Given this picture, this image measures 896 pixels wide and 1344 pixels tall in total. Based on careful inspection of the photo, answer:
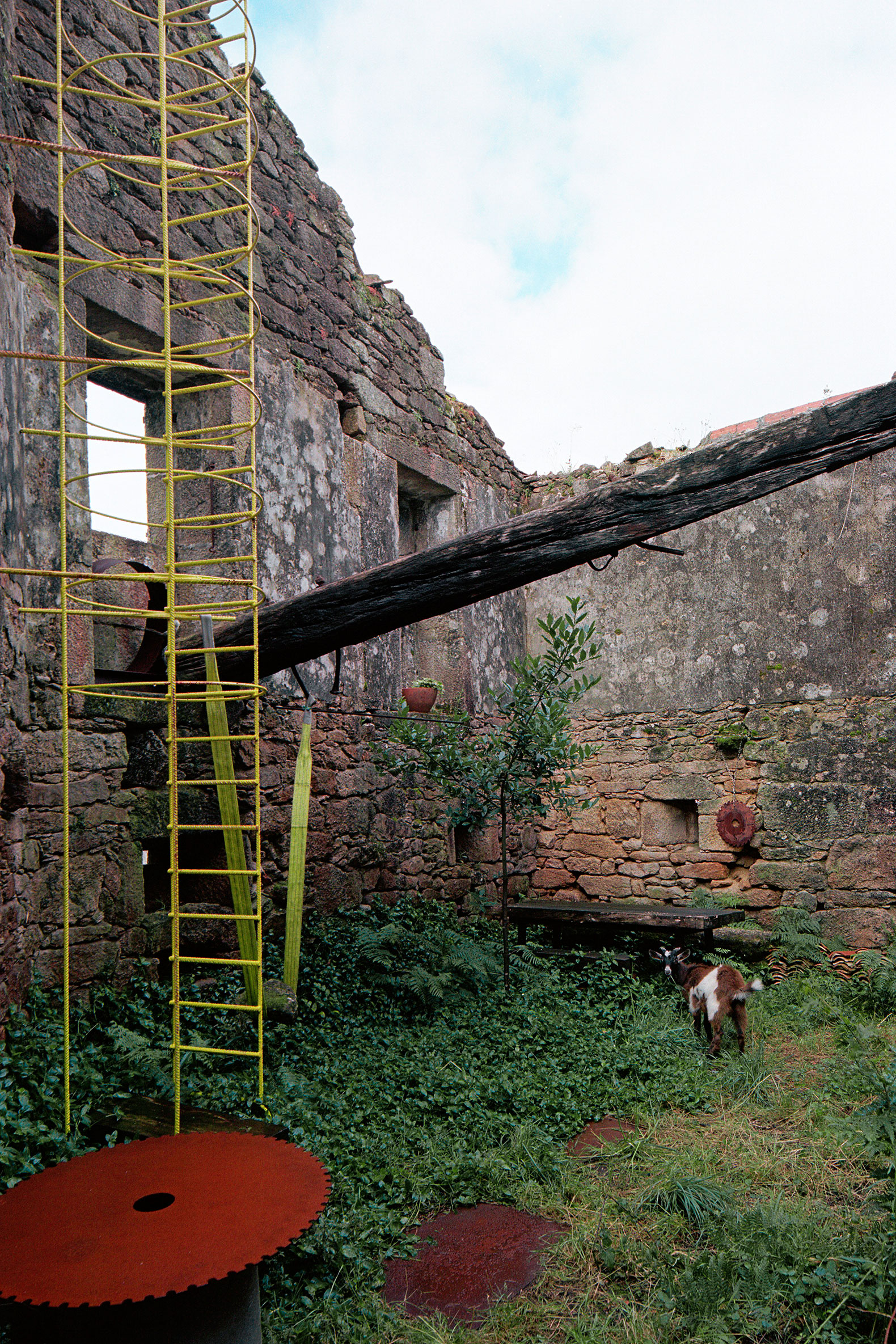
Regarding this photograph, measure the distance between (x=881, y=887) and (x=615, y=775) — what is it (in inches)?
92.7

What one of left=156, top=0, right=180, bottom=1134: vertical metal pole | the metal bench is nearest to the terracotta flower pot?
the metal bench

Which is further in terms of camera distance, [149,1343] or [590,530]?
[590,530]

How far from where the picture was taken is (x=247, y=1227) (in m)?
2.15

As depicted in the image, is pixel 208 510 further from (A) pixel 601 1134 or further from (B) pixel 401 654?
(A) pixel 601 1134

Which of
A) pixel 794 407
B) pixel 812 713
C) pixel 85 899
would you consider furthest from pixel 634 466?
pixel 85 899

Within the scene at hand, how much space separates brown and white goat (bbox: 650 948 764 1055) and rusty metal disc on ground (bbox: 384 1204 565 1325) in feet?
6.89

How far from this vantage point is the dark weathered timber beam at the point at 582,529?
12.7 feet

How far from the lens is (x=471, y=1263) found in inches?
118

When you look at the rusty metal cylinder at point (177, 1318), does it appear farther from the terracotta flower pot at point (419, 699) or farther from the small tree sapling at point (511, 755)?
the terracotta flower pot at point (419, 699)

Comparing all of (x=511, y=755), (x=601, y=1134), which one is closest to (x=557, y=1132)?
(x=601, y=1134)

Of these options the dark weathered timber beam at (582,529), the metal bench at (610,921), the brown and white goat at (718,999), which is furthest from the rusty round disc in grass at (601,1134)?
the metal bench at (610,921)

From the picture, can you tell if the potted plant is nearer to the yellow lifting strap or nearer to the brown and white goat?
the yellow lifting strap

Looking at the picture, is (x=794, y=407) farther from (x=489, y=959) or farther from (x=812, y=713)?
(x=489, y=959)

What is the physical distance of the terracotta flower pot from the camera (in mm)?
7270
